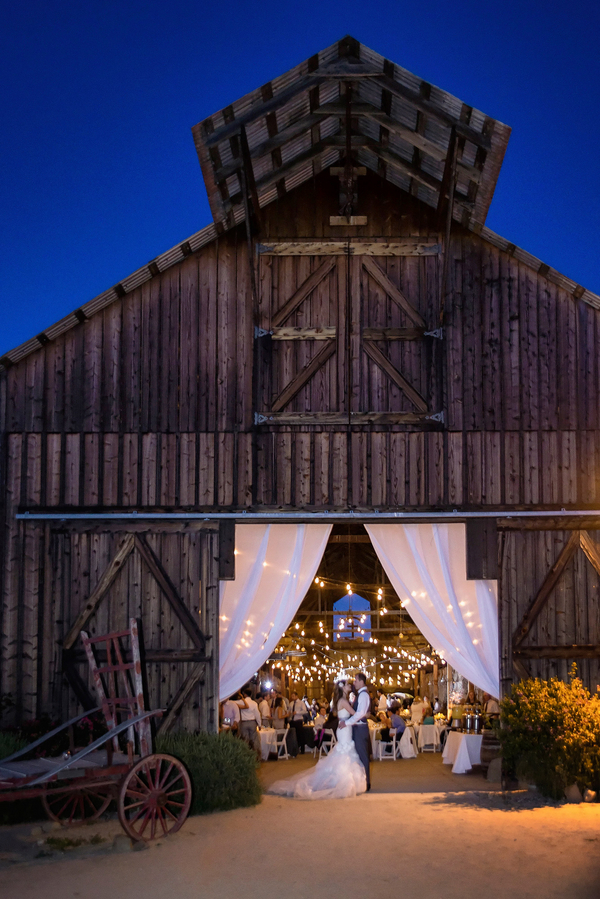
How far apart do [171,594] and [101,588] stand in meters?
0.98

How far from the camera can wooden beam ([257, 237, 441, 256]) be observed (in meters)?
13.5

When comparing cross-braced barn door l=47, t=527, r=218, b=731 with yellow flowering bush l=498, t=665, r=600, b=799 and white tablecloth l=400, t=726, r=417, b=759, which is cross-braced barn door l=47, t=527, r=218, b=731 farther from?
white tablecloth l=400, t=726, r=417, b=759

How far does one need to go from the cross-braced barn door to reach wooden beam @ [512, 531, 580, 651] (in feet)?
13.7

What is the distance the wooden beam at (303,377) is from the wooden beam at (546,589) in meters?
4.28

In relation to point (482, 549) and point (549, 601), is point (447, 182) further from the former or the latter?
point (549, 601)

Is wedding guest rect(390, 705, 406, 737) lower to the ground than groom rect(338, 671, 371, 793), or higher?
lower

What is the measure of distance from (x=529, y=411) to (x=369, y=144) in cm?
441

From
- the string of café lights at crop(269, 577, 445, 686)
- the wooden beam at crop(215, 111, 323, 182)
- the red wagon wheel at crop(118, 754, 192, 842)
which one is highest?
the wooden beam at crop(215, 111, 323, 182)

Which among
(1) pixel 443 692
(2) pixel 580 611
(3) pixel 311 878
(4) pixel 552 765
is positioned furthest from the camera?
(1) pixel 443 692

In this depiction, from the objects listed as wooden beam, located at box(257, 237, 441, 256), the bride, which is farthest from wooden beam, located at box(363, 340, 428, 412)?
the bride

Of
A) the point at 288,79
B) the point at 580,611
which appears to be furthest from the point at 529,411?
the point at 288,79

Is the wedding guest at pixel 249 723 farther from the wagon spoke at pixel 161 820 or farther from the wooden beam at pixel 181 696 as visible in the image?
the wagon spoke at pixel 161 820

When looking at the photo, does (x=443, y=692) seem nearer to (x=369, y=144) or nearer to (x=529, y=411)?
(x=529, y=411)

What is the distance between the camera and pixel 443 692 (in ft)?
89.1
